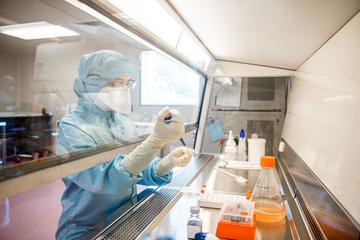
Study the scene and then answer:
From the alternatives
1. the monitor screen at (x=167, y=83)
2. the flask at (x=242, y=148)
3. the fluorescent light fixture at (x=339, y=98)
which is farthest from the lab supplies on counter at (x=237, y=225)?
the flask at (x=242, y=148)

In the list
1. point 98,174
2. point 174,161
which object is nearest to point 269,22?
point 174,161

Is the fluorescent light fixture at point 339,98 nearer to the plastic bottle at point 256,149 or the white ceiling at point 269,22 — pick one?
the white ceiling at point 269,22

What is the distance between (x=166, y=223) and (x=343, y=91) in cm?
88

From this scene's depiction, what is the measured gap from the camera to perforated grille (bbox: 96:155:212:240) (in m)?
0.98

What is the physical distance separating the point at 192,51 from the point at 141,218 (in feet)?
4.36

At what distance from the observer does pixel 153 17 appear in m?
1.22

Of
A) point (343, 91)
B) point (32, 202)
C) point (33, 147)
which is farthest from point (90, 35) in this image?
point (32, 202)

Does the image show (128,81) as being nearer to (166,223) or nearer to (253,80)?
(166,223)

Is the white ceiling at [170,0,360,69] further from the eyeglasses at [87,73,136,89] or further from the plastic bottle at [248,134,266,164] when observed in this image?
the plastic bottle at [248,134,266,164]

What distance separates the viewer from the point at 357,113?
82 centimetres

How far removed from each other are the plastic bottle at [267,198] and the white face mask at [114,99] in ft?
2.39

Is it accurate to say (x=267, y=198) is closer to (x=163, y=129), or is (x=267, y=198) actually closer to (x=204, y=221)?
(x=204, y=221)

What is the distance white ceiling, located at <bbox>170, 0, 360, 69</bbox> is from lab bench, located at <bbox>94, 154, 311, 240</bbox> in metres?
0.86

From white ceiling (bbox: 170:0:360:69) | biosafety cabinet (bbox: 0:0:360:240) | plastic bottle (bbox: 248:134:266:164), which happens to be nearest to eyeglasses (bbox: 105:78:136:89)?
biosafety cabinet (bbox: 0:0:360:240)
